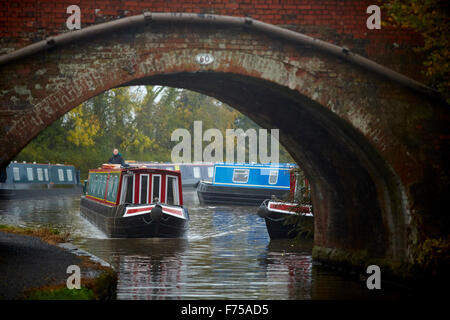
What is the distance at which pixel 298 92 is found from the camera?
962cm

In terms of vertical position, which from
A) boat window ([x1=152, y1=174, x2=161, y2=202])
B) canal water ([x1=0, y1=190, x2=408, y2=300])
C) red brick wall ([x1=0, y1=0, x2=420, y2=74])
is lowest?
canal water ([x1=0, y1=190, x2=408, y2=300])

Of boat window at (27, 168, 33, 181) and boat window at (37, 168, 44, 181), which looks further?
boat window at (37, 168, 44, 181)

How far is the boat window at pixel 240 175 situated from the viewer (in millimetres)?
29812

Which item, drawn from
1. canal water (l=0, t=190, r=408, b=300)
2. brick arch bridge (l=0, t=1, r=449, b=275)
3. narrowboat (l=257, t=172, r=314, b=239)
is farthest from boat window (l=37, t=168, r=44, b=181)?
brick arch bridge (l=0, t=1, r=449, b=275)

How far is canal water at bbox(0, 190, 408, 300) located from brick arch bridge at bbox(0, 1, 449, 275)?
3.48ft

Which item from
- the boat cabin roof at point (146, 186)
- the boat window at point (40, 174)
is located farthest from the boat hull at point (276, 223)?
the boat window at point (40, 174)

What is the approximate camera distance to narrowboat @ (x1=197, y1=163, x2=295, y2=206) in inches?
1146

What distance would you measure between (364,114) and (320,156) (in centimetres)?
225

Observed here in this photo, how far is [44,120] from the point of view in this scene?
350 inches

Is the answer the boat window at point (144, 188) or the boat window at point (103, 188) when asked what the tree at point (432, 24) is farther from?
the boat window at point (103, 188)

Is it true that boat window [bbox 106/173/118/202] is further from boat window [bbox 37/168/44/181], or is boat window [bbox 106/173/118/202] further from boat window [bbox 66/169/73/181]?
boat window [bbox 66/169/73/181]

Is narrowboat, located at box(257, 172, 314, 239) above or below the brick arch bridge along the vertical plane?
below
